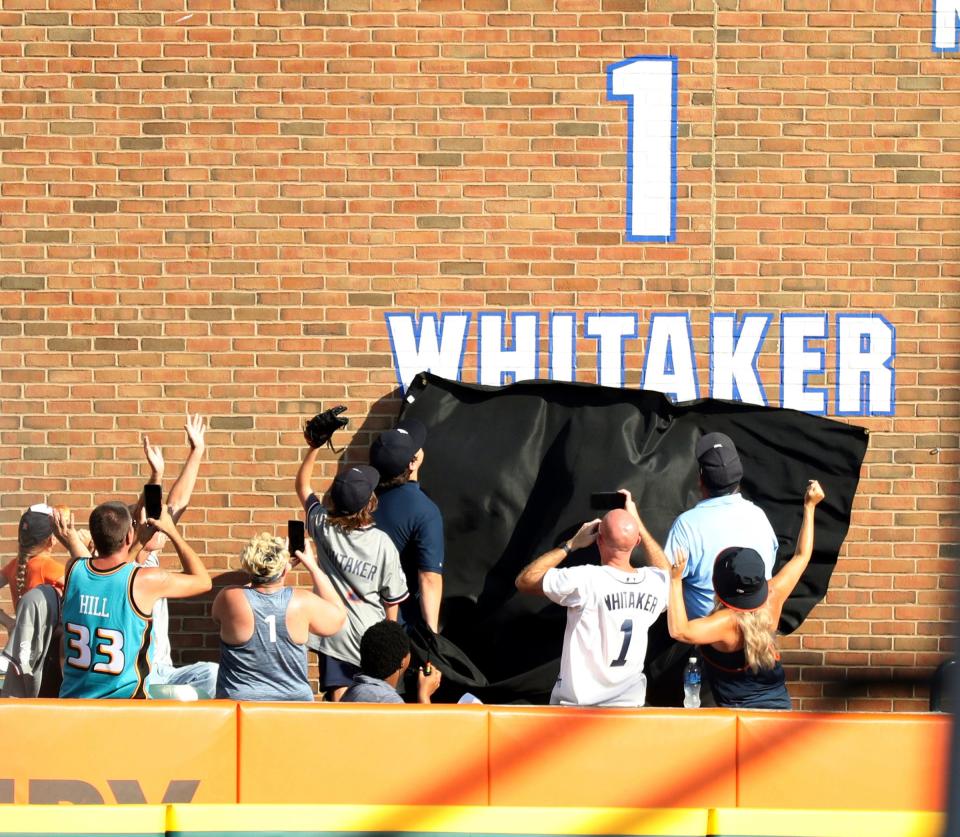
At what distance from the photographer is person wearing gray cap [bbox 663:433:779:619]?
21.2 ft

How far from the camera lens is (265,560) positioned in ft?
18.4

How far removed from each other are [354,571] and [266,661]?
75 centimetres

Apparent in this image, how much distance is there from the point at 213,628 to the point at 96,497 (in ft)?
3.71

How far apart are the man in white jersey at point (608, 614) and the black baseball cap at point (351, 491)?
104 centimetres

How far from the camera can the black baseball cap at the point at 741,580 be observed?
568cm

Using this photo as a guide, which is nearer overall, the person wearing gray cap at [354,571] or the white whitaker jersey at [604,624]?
the white whitaker jersey at [604,624]

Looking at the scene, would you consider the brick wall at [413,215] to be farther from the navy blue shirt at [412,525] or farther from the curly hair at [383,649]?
the curly hair at [383,649]

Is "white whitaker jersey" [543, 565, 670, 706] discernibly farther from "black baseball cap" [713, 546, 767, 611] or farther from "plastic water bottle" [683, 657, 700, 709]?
"plastic water bottle" [683, 657, 700, 709]

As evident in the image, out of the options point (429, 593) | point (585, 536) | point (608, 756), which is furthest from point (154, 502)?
point (608, 756)

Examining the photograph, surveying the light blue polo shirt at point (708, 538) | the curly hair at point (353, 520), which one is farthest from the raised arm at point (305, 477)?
the light blue polo shirt at point (708, 538)

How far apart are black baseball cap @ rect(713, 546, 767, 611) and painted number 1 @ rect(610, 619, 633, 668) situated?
455 millimetres

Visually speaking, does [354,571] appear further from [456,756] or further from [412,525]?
[456,756]

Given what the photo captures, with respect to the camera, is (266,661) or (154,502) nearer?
(266,661)

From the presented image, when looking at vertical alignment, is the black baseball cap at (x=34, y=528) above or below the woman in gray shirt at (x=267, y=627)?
above
